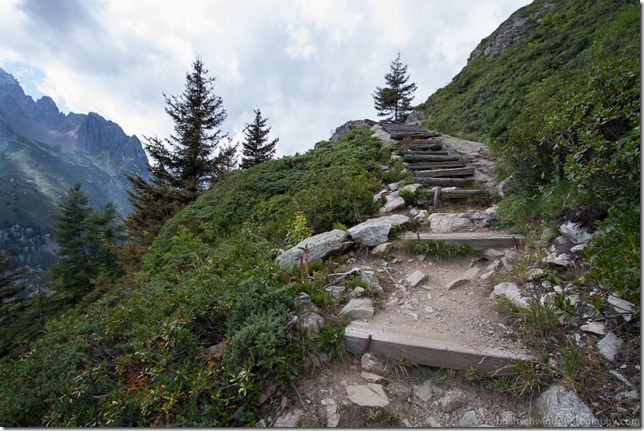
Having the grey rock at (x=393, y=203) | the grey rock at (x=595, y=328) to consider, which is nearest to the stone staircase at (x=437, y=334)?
the grey rock at (x=595, y=328)

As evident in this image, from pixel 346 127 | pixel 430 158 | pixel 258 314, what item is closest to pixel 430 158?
pixel 430 158

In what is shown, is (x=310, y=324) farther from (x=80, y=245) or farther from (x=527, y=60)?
(x=80, y=245)

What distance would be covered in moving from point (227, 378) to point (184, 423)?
1.37ft

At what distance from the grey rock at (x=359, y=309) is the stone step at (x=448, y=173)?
5.07 meters

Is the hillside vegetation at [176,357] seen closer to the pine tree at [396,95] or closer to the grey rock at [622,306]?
the grey rock at [622,306]

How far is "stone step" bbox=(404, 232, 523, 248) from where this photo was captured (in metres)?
4.16

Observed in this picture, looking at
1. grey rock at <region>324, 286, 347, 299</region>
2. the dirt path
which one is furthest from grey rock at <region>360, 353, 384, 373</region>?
grey rock at <region>324, 286, 347, 299</region>

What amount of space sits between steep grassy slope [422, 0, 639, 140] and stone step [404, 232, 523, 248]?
644 cm

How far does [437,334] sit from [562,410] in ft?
3.45

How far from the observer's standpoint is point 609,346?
85.7 inches

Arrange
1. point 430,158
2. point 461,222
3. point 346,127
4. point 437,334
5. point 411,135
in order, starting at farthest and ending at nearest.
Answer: point 346,127, point 411,135, point 430,158, point 461,222, point 437,334

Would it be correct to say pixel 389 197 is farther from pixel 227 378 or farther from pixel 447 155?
pixel 227 378

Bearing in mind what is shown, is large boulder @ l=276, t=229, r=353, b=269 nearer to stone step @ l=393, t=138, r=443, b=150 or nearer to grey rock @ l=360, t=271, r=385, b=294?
grey rock @ l=360, t=271, r=385, b=294

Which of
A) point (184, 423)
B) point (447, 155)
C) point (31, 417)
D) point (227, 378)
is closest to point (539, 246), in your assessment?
point (227, 378)
